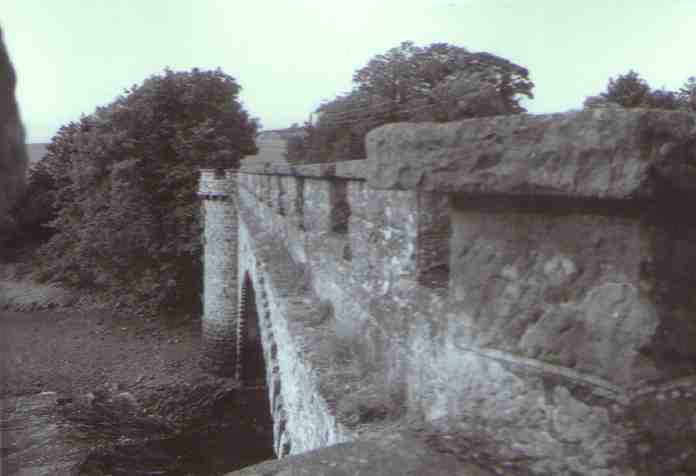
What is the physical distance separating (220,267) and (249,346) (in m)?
1.98

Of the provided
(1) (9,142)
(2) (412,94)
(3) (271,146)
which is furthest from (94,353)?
(1) (9,142)

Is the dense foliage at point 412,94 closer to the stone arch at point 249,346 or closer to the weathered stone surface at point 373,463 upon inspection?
the stone arch at point 249,346

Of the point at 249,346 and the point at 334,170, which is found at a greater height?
the point at 334,170

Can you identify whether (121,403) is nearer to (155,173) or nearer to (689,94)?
(155,173)

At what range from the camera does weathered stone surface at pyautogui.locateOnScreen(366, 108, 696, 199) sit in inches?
47.9

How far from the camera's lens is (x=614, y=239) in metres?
1.29

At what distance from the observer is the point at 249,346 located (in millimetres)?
15562

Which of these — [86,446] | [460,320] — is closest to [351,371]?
[460,320]

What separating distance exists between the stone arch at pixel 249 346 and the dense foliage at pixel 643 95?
9.55 m

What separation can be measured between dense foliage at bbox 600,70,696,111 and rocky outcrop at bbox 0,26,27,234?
14853 millimetres

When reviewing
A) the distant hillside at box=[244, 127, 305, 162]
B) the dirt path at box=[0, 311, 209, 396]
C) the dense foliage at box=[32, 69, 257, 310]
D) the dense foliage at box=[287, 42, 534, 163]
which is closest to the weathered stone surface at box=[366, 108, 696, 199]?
the dirt path at box=[0, 311, 209, 396]

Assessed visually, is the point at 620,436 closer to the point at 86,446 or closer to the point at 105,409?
the point at 86,446

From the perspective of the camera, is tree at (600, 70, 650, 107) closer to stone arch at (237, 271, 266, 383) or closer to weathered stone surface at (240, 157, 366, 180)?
stone arch at (237, 271, 266, 383)

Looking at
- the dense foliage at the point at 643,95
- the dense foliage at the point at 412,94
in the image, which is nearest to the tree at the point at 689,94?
the dense foliage at the point at 643,95
